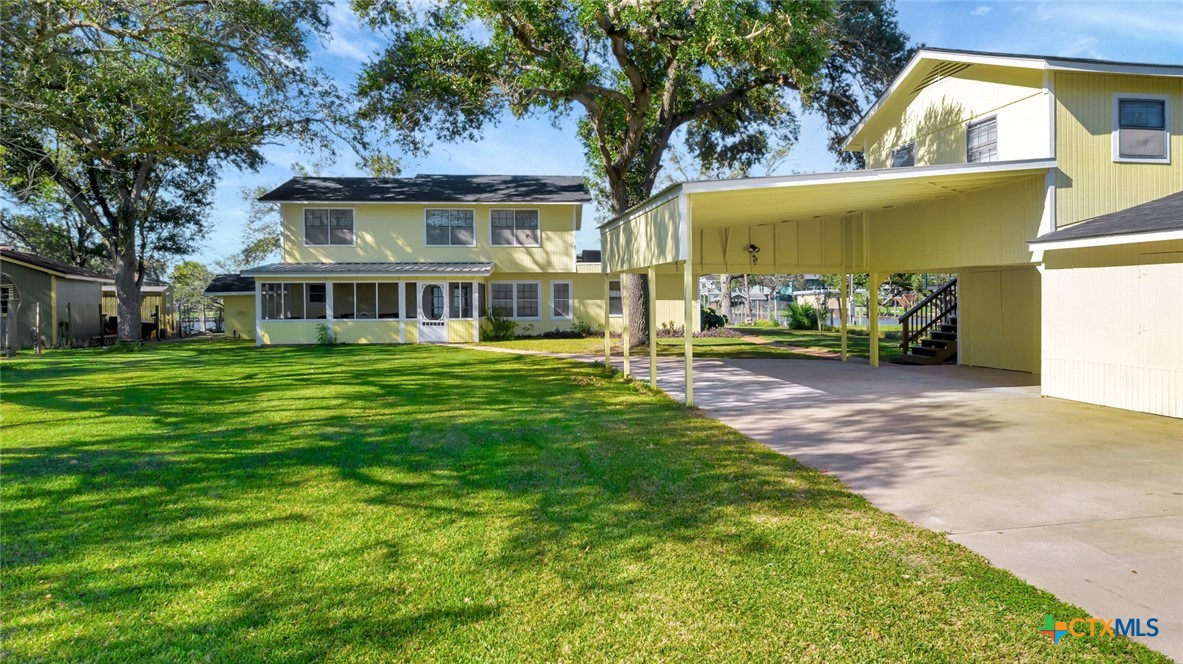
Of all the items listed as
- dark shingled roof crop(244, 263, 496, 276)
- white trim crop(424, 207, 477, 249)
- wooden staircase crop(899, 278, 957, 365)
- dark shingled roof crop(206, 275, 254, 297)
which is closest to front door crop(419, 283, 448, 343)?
dark shingled roof crop(244, 263, 496, 276)

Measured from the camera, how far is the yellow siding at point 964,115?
9.80 meters

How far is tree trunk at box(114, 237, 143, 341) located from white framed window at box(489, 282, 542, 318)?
12368 mm

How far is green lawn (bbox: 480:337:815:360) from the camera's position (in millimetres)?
16062

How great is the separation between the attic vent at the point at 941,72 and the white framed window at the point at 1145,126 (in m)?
2.52

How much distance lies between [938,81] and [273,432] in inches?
501

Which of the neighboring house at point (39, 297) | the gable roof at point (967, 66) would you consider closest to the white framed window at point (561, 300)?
the gable roof at point (967, 66)

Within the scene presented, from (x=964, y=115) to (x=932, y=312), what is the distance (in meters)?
5.98

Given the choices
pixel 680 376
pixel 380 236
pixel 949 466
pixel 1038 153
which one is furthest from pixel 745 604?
pixel 380 236

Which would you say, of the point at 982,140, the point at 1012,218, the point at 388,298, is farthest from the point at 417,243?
the point at 1012,218

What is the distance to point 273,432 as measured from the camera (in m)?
6.84

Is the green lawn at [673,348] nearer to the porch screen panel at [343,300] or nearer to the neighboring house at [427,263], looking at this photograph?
the neighboring house at [427,263]

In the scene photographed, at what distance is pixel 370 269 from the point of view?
819 inches

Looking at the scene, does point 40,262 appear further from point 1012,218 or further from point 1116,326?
point 1116,326

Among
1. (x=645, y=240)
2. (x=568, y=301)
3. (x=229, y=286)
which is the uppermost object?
(x=229, y=286)
